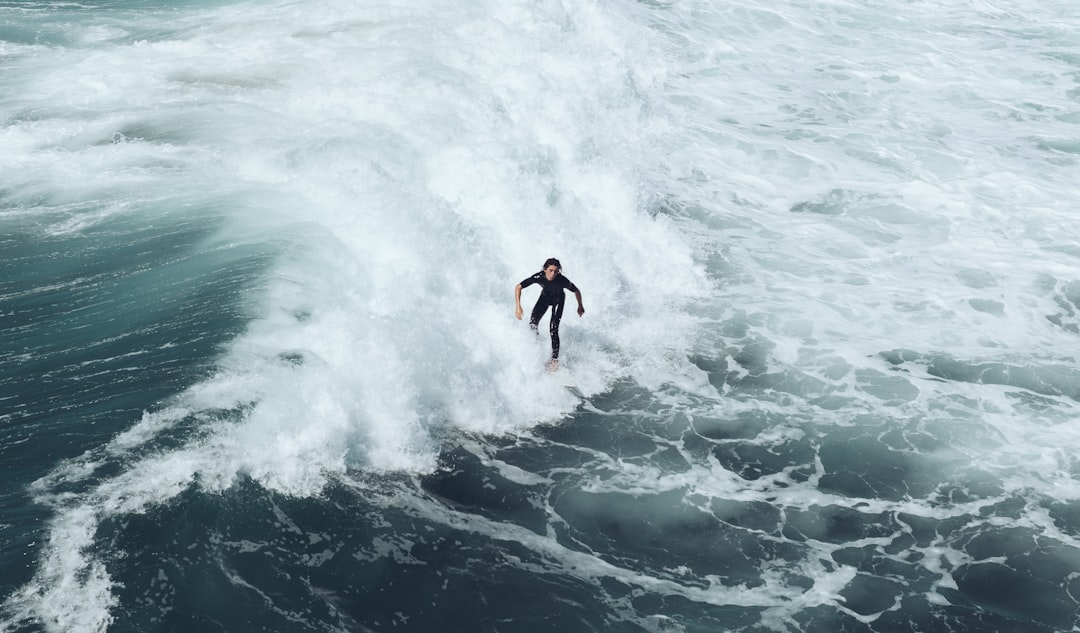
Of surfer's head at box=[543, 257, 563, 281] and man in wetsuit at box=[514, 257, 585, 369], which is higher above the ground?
surfer's head at box=[543, 257, 563, 281]

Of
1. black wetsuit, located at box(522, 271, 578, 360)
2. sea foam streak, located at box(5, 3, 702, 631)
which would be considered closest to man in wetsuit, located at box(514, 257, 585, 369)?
black wetsuit, located at box(522, 271, 578, 360)

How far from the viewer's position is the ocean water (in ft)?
32.1

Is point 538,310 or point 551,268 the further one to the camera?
point 538,310

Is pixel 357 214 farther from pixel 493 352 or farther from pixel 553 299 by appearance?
pixel 553 299

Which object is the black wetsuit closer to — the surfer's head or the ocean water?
the surfer's head

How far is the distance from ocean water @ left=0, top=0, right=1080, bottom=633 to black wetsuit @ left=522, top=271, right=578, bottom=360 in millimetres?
481

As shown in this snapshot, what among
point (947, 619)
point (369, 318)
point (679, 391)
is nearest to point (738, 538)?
point (947, 619)

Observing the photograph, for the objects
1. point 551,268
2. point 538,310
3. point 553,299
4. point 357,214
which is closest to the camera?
point 551,268

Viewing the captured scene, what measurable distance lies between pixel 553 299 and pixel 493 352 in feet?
3.89

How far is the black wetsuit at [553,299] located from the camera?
13.5 metres

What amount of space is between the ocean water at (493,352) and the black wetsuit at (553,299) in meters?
0.48

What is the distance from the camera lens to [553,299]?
13750 millimetres

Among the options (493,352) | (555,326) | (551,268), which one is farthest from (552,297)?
(493,352)

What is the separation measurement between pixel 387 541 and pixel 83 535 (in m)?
3.00
